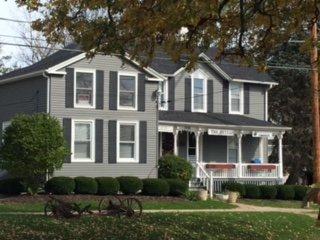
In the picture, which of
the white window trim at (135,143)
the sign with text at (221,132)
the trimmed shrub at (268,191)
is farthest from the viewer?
the sign with text at (221,132)

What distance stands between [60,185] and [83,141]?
402 cm

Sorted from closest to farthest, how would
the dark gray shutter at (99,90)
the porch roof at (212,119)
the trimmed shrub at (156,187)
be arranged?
the trimmed shrub at (156,187), the dark gray shutter at (99,90), the porch roof at (212,119)

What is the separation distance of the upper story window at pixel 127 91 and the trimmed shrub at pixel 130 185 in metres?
4.29

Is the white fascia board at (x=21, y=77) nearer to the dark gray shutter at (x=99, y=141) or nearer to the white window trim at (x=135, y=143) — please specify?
the dark gray shutter at (x=99, y=141)

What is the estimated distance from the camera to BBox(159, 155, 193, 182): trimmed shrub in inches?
1270

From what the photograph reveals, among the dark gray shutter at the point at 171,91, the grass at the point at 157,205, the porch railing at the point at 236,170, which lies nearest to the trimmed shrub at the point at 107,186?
the grass at the point at 157,205

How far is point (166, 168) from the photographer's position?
108 ft

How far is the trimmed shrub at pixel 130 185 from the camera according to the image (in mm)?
29781

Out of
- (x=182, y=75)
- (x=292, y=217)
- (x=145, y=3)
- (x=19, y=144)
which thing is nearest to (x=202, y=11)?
(x=145, y=3)

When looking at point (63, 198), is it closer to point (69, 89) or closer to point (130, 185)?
point (130, 185)

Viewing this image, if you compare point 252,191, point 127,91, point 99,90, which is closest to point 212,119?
point 252,191

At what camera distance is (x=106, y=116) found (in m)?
32.3

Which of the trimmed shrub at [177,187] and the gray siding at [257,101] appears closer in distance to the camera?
the trimmed shrub at [177,187]

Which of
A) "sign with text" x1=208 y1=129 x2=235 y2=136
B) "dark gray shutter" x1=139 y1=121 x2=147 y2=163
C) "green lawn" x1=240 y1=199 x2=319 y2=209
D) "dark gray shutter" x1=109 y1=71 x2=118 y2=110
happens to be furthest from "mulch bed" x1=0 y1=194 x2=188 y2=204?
"sign with text" x1=208 y1=129 x2=235 y2=136
